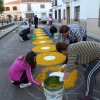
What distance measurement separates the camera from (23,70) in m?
2.88

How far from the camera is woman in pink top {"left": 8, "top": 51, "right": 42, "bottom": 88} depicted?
273 centimetres

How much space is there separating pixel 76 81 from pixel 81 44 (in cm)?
137

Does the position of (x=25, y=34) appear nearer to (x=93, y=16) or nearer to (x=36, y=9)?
(x=93, y=16)

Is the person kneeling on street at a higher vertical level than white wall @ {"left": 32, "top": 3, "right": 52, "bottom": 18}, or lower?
lower

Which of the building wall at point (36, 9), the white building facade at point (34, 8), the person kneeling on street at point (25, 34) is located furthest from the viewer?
the building wall at point (36, 9)

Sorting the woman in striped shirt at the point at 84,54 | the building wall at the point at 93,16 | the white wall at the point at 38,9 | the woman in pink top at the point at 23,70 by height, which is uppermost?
the white wall at the point at 38,9

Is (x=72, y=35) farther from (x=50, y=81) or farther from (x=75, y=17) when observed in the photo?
(x=75, y=17)

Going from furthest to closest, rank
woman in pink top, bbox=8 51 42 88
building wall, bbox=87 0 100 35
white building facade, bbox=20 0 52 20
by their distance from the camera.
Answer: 1. white building facade, bbox=20 0 52 20
2. building wall, bbox=87 0 100 35
3. woman in pink top, bbox=8 51 42 88

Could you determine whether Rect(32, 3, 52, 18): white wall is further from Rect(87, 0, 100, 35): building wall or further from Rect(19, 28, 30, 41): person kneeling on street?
Rect(19, 28, 30, 41): person kneeling on street

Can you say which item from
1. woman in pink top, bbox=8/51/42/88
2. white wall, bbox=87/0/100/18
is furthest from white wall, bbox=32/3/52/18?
woman in pink top, bbox=8/51/42/88

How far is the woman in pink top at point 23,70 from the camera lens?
2.73m

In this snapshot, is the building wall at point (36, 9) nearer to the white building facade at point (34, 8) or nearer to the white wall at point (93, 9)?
the white building facade at point (34, 8)

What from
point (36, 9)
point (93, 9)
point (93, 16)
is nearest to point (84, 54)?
point (93, 16)

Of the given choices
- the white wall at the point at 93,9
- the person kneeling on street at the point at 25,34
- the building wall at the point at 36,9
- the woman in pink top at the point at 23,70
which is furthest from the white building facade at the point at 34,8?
the woman in pink top at the point at 23,70
